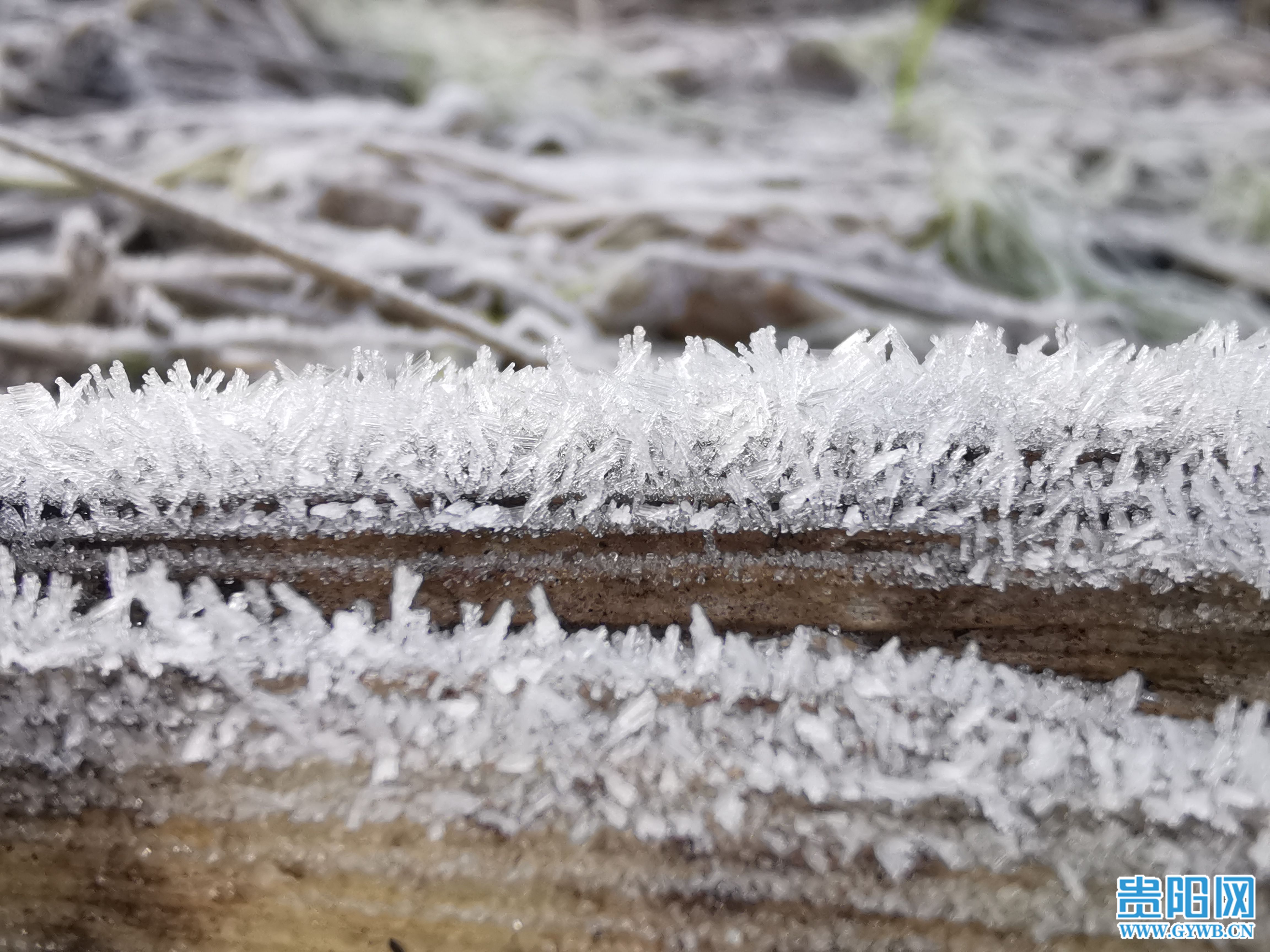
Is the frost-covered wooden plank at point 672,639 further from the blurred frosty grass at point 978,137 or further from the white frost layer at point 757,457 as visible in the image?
the blurred frosty grass at point 978,137

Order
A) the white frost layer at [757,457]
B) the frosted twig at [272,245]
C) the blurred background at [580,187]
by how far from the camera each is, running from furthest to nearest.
Result: 1. the blurred background at [580,187]
2. the frosted twig at [272,245]
3. the white frost layer at [757,457]

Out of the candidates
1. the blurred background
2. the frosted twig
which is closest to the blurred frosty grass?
the blurred background

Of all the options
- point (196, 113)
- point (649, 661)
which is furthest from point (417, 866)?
point (196, 113)

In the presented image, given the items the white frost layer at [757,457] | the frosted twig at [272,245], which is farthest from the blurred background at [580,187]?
the white frost layer at [757,457]

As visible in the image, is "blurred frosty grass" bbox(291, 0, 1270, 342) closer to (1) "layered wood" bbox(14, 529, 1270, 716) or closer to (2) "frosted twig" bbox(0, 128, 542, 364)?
(2) "frosted twig" bbox(0, 128, 542, 364)

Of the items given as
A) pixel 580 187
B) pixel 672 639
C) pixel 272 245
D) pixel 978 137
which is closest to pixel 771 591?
pixel 672 639

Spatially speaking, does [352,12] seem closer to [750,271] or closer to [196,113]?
[196,113]
